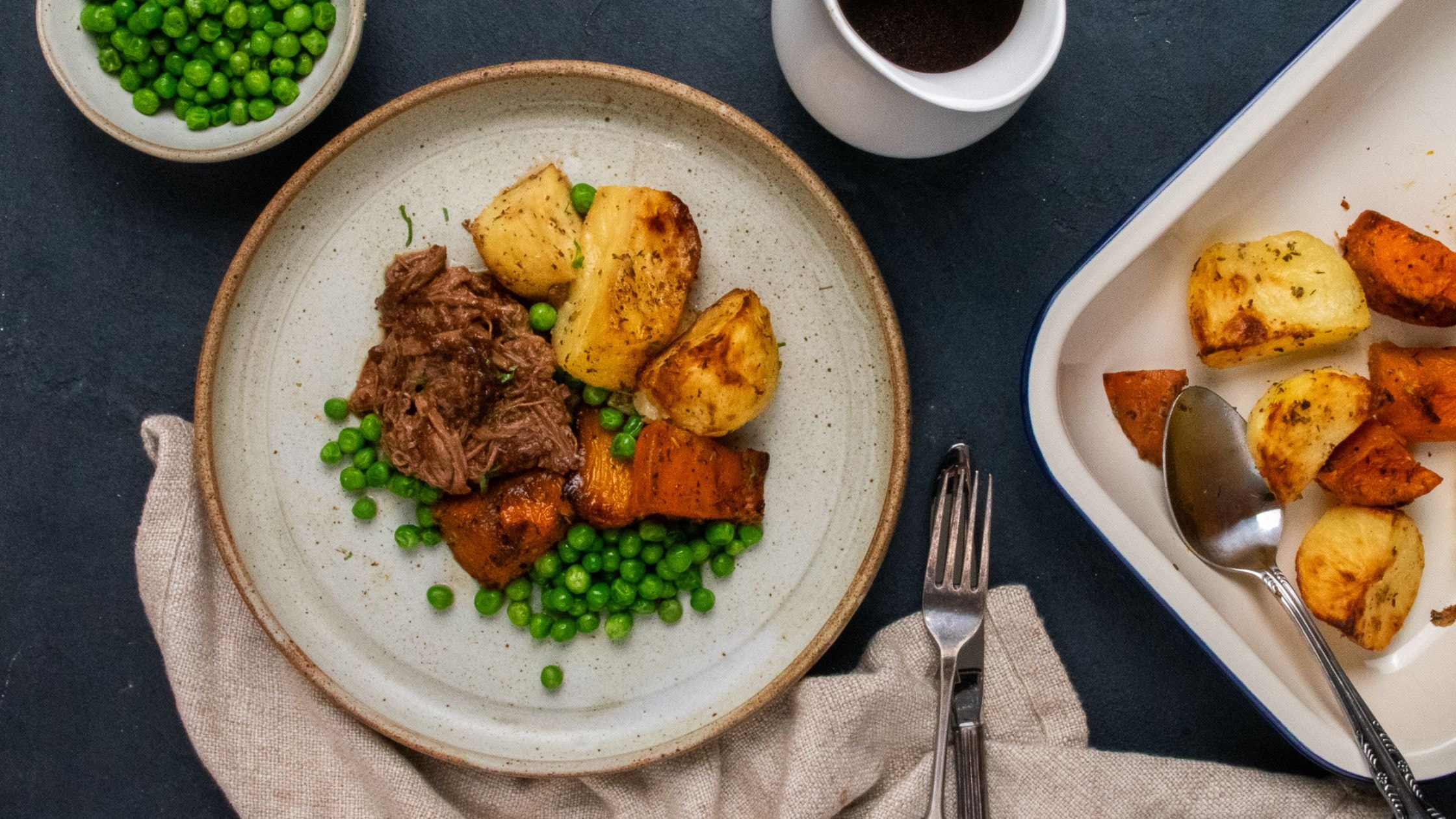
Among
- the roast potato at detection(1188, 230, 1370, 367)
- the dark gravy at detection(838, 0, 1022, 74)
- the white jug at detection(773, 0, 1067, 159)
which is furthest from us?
the roast potato at detection(1188, 230, 1370, 367)

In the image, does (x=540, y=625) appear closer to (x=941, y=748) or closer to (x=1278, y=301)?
(x=941, y=748)

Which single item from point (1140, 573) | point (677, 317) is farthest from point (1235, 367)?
point (677, 317)

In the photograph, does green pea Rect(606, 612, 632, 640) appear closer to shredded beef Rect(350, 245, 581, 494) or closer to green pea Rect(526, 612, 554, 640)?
green pea Rect(526, 612, 554, 640)

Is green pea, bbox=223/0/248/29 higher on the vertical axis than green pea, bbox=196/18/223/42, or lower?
higher

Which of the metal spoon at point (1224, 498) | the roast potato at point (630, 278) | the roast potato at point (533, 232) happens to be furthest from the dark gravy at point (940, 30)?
the metal spoon at point (1224, 498)

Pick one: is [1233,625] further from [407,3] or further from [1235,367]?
[407,3]

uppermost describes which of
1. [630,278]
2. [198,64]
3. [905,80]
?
[905,80]

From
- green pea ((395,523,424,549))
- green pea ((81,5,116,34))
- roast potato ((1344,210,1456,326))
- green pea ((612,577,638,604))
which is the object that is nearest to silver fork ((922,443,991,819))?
green pea ((612,577,638,604))

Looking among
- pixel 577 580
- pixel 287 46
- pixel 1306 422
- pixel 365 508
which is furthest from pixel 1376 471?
pixel 287 46
